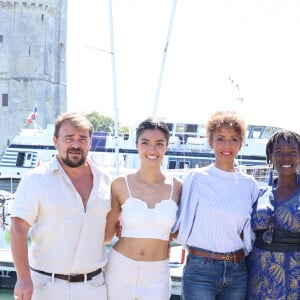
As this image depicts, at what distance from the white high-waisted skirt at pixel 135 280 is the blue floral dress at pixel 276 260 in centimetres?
58

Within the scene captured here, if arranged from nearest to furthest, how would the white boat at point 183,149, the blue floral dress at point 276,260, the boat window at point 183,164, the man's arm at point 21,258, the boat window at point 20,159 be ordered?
the man's arm at point 21,258, the blue floral dress at point 276,260, the white boat at point 183,149, the boat window at point 183,164, the boat window at point 20,159

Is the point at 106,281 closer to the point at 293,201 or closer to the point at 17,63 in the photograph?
the point at 293,201

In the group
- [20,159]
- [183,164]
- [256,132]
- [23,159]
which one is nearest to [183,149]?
[183,164]

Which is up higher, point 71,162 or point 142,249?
point 71,162

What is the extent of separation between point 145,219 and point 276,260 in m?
0.85

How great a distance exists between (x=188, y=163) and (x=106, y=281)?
1913 cm

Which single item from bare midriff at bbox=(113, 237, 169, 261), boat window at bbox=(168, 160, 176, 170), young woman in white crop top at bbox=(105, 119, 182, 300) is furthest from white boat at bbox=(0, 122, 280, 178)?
bare midriff at bbox=(113, 237, 169, 261)

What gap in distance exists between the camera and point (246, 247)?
140 inches

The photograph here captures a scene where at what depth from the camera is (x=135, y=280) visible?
138 inches

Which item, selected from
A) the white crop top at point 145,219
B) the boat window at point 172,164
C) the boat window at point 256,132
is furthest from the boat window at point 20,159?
the white crop top at point 145,219

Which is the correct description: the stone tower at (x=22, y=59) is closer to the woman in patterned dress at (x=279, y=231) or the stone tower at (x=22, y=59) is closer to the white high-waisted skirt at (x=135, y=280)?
the white high-waisted skirt at (x=135, y=280)

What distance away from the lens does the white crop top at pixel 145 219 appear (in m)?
3.53

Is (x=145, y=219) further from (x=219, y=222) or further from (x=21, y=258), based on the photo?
(x=21, y=258)

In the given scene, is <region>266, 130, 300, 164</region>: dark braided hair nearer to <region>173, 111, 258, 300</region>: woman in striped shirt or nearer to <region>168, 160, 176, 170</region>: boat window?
→ <region>173, 111, 258, 300</region>: woman in striped shirt
